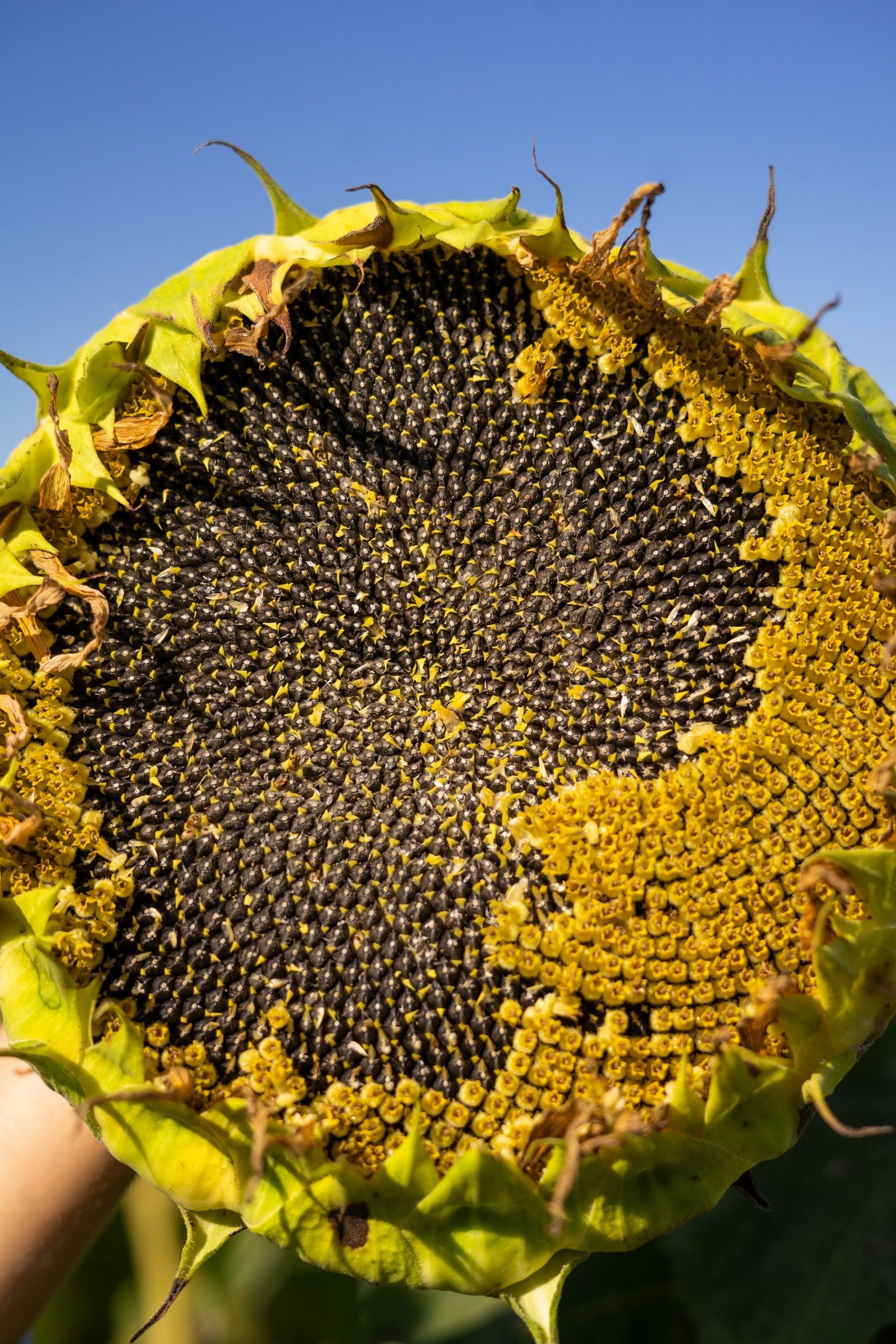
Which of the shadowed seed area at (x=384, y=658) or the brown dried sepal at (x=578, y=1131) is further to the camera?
the shadowed seed area at (x=384, y=658)

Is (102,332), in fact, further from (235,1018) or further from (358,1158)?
(358,1158)

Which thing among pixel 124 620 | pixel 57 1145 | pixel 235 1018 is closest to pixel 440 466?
pixel 124 620

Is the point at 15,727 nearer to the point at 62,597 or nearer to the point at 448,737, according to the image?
the point at 62,597

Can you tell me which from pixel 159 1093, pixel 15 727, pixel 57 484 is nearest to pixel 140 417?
pixel 57 484

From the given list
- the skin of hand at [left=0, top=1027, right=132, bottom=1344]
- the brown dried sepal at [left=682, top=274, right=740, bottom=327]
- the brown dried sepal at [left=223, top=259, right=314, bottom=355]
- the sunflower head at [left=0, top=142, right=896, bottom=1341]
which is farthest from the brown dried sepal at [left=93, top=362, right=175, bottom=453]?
the skin of hand at [left=0, top=1027, right=132, bottom=1344]

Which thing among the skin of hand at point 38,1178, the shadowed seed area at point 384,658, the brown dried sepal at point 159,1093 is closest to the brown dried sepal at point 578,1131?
the shadowed seed area at point 384,658

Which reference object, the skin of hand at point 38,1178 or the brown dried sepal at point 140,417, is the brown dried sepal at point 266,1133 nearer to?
the skin of hand at point 38,1178
